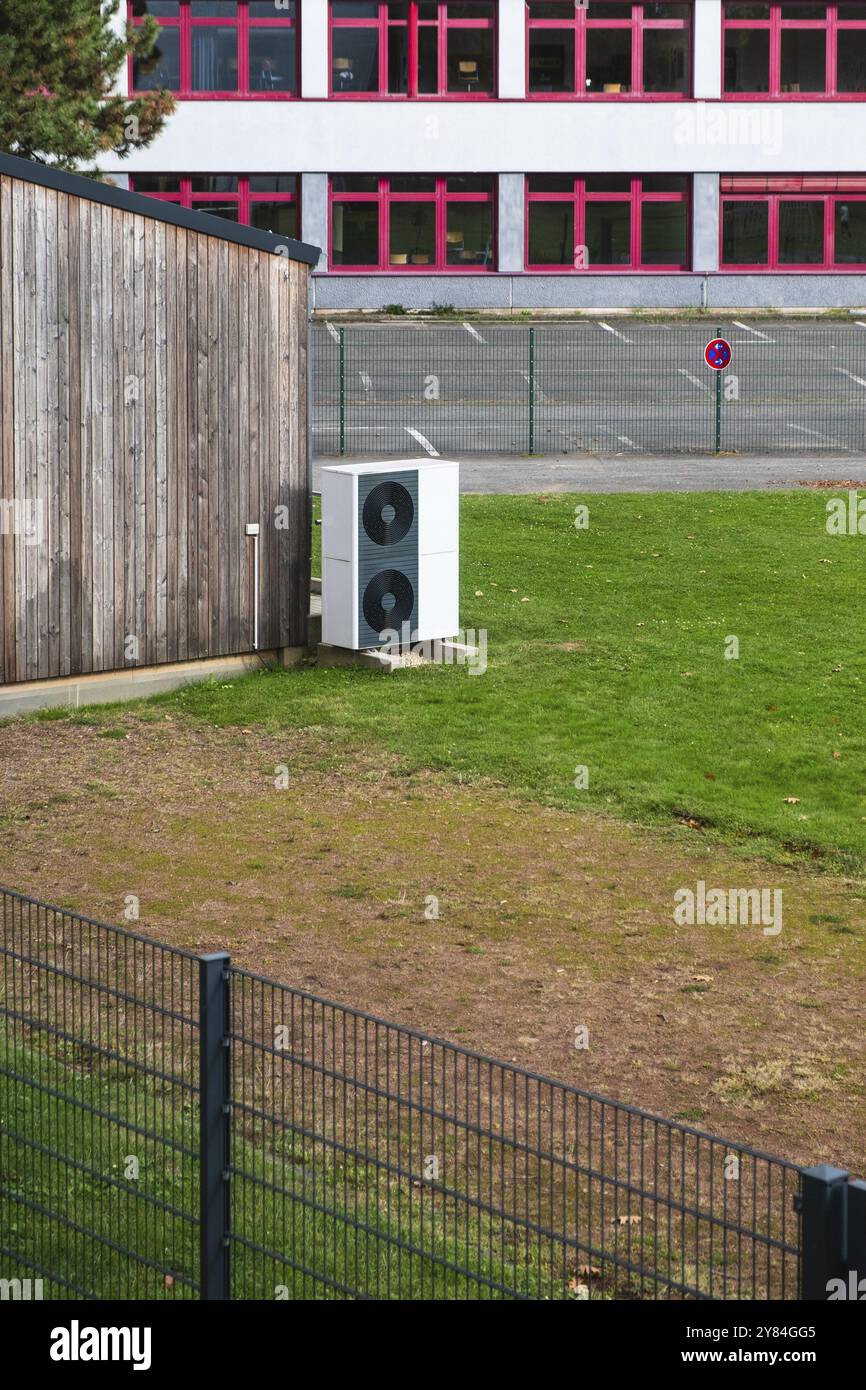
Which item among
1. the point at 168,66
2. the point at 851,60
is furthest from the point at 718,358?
the point at 168,66

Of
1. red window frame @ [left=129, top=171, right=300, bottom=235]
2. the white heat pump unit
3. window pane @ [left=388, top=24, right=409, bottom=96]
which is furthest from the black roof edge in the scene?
window pane @ [left=388, top=24, right=409, bottom=96]

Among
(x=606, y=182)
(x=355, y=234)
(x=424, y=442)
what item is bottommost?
(x=424, y=442)

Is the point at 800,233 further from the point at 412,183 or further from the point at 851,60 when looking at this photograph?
the point at 412,183

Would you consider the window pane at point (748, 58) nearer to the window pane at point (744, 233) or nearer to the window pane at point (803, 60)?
the window pane at point (803, 60)

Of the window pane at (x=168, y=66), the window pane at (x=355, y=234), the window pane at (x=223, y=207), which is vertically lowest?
the window pane at (x=355, y=234)

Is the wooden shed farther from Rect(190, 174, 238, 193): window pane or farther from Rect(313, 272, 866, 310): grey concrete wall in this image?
Rect(190, 174, 238, 193): window pane

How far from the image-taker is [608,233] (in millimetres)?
51812

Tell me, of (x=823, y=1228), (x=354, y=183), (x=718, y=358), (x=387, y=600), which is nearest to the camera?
(x=823, y=1228)

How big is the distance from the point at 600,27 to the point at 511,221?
5359mm

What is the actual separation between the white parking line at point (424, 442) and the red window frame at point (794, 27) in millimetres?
24057

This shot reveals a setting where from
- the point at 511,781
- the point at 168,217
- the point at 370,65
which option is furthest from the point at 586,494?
the point at 370,65

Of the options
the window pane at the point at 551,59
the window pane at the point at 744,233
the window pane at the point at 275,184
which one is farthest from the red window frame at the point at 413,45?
the window pane at the point at 744,233

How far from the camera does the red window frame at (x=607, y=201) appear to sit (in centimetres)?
5131

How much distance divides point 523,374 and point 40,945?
29.9 metres
